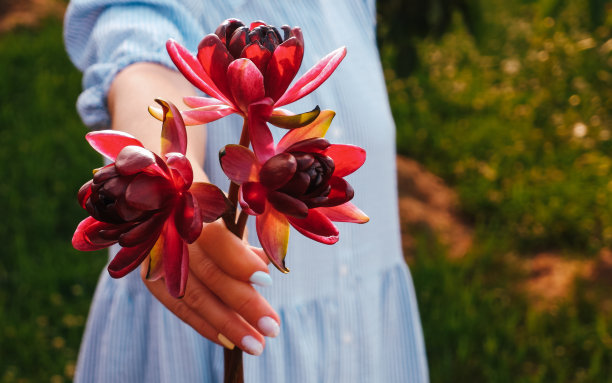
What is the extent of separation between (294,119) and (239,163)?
0.15 feet

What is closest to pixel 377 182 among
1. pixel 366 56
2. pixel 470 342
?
pixel 366 56

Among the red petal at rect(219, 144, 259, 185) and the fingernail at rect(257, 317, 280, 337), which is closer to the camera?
the red petal at rect(219, 144, 259, 185)

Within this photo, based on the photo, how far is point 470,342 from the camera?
8.23ft

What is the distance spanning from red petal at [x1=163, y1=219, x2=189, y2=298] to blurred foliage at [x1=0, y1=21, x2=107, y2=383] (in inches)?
82.8

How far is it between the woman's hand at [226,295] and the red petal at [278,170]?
5.2 inches

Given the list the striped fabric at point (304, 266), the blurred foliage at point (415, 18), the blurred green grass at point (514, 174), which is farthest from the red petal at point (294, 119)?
the blurred foliage at point (415, 18)

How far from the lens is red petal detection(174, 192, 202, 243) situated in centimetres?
38

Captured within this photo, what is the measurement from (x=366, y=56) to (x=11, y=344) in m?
1.89

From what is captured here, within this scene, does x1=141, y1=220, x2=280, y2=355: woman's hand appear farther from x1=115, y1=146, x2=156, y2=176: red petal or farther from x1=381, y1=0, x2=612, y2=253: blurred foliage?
x1=381, y1=0, x2=612, y2=253: blurred foliage

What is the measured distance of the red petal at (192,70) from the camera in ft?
1.42

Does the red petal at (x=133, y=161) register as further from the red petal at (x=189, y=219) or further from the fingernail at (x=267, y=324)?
the fingernail at (x=267, y=324)

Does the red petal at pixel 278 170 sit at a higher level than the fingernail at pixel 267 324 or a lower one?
higher

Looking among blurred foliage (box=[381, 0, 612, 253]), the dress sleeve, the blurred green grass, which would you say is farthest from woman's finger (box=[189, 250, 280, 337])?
blurred foliage (box=[381, 0, 612, 253])

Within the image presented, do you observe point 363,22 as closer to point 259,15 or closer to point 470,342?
point 259,15
